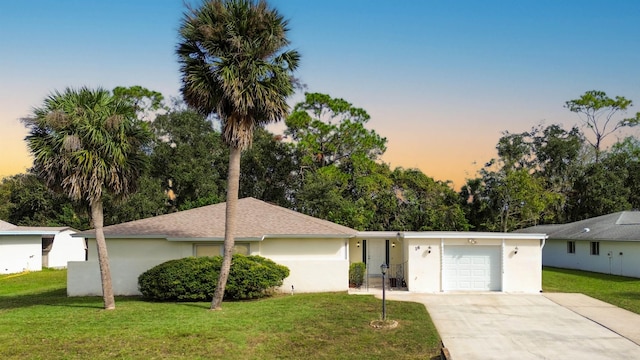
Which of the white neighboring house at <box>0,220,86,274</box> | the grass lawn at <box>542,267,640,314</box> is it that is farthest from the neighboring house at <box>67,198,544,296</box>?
the white neighboring house at <box>0,220,86,274</box>

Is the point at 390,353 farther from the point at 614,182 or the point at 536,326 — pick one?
the point at 614,182

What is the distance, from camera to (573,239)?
99.5 ft

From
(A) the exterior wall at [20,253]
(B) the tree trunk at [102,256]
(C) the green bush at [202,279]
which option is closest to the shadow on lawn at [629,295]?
(C) the green bush at [202,279]

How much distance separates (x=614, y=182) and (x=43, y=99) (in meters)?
44.3

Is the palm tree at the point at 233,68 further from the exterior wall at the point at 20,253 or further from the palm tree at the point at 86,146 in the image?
the exterior wall at the point at 20,253

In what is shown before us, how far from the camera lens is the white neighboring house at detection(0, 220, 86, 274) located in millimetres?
29005

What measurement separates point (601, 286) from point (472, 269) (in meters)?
7.01

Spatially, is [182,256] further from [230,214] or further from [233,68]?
[233,68]

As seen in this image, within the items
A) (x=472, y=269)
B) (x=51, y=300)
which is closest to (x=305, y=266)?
(x=472, y=269)

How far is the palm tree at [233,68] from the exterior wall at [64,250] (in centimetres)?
2324

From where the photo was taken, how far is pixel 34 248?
30719mm

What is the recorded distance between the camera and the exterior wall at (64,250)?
33.3 meters

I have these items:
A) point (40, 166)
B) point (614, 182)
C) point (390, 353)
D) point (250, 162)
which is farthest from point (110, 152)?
point (614, 182)

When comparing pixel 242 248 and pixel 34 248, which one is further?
pixel 34 248
